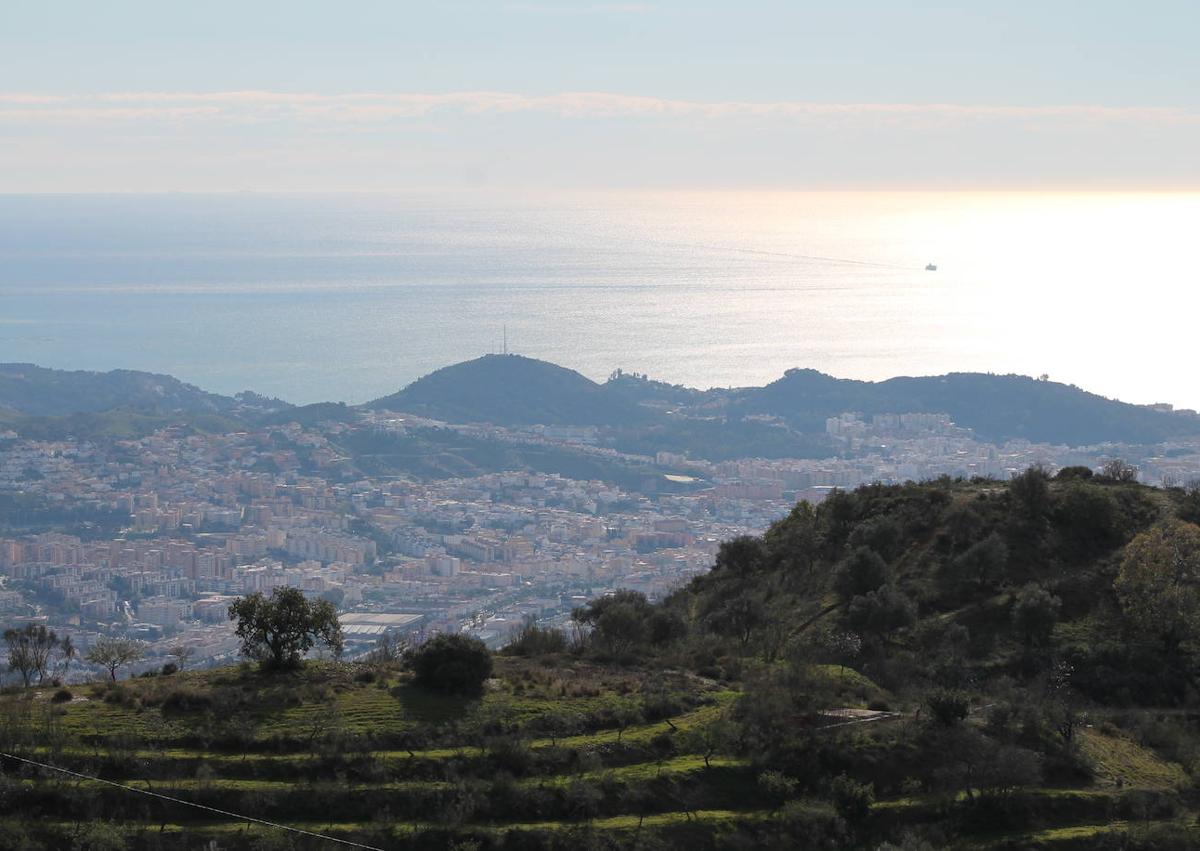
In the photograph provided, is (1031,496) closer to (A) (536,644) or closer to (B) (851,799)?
(A) (536,644)

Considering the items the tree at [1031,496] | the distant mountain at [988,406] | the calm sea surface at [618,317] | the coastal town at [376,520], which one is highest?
the calm sea surface at [618,317]

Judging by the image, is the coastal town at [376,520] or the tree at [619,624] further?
the coastal town at [376,520]

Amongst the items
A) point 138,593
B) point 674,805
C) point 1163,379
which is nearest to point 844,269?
point 1163,379

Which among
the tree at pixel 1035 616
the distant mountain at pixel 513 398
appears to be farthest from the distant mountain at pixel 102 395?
the tree at pixel 1035 616

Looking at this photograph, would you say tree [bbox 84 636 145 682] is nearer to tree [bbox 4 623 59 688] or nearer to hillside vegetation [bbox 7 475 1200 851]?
tree [bbox 4 623 59 688]

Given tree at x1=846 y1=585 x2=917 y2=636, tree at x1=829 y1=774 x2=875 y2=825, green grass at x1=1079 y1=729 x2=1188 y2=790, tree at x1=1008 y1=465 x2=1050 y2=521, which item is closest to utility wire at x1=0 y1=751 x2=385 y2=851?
tree at x1=829 y1=774 x2=875 y2=825

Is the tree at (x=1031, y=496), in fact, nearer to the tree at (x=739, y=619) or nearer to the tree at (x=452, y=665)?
the tree at (x=739, y=619)
